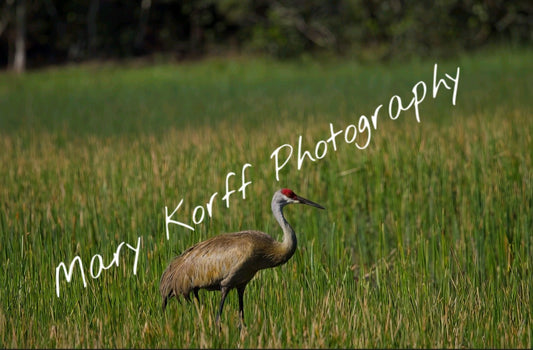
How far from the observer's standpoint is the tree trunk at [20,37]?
32156 millimetres

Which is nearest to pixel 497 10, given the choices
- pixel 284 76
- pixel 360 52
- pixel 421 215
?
pixel 360 52

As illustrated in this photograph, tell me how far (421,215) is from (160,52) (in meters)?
30.5

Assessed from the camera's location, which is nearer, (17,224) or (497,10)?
(17,224)

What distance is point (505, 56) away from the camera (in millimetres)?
24984

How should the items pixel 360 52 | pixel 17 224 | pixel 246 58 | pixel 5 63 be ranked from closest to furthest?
pixel 17 224
pixel 360 52
pixel 246 58
pixel 5 63

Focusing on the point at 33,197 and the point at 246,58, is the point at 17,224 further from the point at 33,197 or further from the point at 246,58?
the point at 246,58

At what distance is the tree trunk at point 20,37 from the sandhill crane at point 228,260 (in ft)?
100

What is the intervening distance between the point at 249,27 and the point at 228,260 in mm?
32878

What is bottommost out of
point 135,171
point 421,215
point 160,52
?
point 421,215

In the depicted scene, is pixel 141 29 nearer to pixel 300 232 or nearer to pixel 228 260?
pixel 300 232

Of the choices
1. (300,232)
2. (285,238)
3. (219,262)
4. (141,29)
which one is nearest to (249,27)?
(141,29)

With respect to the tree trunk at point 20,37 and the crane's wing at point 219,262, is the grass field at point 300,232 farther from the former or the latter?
the tree trunk at point 20,37

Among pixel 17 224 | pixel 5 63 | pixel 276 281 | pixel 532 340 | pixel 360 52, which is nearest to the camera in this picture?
pixel 532 340

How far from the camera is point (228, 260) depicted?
351 centimetres
